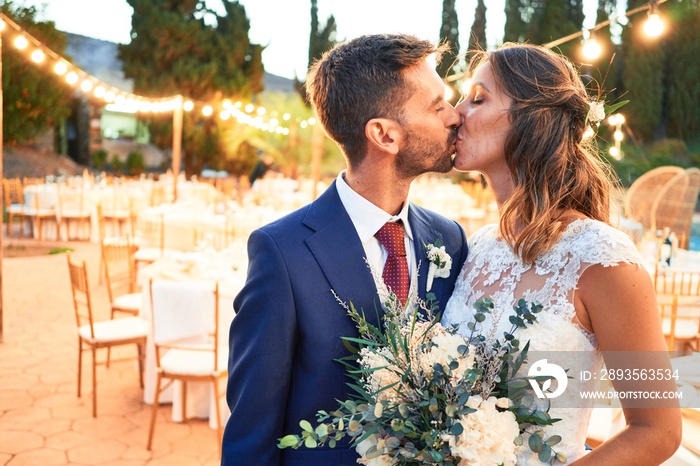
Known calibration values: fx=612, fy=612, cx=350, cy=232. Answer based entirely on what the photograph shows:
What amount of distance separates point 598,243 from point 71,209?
12.3 m

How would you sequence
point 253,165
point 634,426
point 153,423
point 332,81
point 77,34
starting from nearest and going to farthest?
point 634,426 → point 332,81 → point 153,423 → point 253,165 → point 77,34

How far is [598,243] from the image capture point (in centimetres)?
163

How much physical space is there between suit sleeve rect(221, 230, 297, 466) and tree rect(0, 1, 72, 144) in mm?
19494

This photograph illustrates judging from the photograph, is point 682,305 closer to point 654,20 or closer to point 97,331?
point 654,20

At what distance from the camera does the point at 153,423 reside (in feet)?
13.4

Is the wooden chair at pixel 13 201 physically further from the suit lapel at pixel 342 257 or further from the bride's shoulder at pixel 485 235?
the suit lapel at pixel 342 257

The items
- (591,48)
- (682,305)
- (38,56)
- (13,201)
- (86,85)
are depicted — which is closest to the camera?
(682,305)

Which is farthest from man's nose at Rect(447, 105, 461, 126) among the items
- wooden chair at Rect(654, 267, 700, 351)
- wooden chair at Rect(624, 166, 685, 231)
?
wooden chair at Rect(624, 166, 685, 231)

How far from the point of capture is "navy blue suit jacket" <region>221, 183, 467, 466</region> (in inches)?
63.1

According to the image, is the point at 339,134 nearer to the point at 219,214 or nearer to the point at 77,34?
the point at 219,214

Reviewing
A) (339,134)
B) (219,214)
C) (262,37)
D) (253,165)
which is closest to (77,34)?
(262,37)

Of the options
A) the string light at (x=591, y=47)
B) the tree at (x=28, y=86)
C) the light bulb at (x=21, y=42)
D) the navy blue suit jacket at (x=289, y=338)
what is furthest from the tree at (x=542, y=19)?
the navy blue suit jacket at (x=289, y=338)

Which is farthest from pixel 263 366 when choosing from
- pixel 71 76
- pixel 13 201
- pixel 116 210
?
pixel 13 201

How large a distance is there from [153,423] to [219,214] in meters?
5.29
